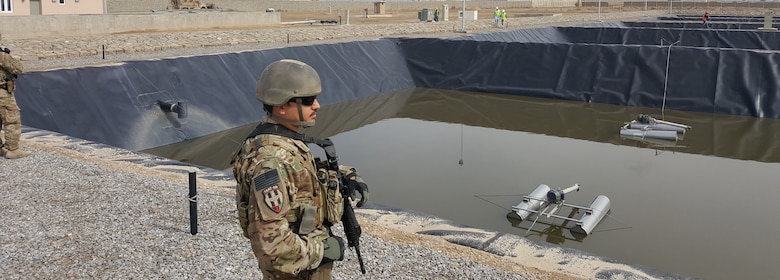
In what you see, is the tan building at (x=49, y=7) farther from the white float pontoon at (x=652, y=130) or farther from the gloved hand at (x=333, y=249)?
the gloved hand at (x=333, y=249)

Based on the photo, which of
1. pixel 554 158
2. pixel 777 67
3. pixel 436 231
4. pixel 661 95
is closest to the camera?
pixel 436 231

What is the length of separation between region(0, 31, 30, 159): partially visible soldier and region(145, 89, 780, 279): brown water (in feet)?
14.2

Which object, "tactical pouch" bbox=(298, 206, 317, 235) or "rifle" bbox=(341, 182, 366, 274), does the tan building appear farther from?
"tactical pouch" bbox=(298, 206, 317, 235)

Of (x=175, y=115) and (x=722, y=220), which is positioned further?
(x=175, y=115)

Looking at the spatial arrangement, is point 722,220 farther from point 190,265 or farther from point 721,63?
point 721,63

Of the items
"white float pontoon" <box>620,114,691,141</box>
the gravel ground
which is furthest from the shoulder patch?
"white float pontoon" <box>620,114,691,141</box>

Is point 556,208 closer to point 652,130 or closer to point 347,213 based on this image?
point 347,213

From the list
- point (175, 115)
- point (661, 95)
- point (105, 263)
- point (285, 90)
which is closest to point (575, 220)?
point (105, 263)

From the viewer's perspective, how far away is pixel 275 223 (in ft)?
9.98

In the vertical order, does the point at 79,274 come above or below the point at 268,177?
below

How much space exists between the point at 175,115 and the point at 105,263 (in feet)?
32.5

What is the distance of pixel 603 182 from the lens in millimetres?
12039

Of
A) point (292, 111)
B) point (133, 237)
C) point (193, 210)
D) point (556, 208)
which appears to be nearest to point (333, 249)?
point (292, 111)

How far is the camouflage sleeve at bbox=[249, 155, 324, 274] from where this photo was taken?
3008 millimetres
